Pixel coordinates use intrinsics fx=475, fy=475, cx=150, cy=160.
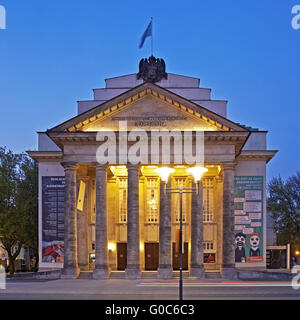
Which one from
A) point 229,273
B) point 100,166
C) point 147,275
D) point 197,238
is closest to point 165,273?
point 147,275

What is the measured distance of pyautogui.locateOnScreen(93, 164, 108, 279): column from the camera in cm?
4125

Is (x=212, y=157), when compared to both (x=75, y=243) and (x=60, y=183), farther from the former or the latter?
(x=60, y=183)

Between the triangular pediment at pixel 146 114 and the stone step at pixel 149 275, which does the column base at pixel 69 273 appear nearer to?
the stone step at pixel 149 275

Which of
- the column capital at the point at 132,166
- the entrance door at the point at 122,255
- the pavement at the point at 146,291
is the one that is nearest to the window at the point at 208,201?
the entrance door at the point at 122,255

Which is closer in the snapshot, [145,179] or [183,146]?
[183,146]

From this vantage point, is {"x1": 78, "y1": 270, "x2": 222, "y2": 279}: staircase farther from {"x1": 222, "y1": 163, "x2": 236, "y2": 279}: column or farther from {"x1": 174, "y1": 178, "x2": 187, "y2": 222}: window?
{"x1": 174, "y1": 178, "x2": 187, "y2": 222}: window

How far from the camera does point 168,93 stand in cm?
4188

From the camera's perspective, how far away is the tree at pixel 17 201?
5544 centimetres

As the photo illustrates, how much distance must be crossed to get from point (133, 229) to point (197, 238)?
226 inches

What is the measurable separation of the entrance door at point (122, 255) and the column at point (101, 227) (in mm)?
6819

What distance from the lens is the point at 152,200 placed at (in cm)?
4828

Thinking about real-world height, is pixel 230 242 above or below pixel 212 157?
below

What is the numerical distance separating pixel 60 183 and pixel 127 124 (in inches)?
498

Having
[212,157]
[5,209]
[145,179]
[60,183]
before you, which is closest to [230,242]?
[212,157]
